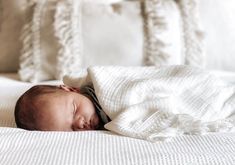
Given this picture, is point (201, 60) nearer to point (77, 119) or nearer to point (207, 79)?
point (207, 79)

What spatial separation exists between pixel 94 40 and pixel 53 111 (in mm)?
605

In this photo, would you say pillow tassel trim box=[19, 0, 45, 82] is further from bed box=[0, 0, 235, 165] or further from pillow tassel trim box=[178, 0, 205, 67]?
pillow tassel trim box=[178, 0, 205, 67]

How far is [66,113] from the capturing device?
99 centimetres

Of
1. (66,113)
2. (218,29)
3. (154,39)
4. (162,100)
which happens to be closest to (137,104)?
(162,100)

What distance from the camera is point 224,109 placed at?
105 cm

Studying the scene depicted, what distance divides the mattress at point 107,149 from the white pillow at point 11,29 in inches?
30.1

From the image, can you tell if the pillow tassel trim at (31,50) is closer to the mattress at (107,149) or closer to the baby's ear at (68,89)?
the baby's ear at (68,89)

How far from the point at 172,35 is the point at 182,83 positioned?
1.61 ft

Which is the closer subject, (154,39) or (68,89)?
(68,89)

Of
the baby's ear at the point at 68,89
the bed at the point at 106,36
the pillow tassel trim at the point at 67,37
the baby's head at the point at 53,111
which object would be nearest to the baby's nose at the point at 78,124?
the baby's head at the point at 53,111

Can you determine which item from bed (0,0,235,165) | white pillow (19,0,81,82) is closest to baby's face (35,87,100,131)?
bed (0,0,235,165)

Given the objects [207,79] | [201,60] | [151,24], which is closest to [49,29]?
[151,24]

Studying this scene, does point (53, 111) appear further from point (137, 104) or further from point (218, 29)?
point (218, 29)

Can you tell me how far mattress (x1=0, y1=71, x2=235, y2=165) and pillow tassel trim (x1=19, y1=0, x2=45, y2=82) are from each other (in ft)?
2.08
